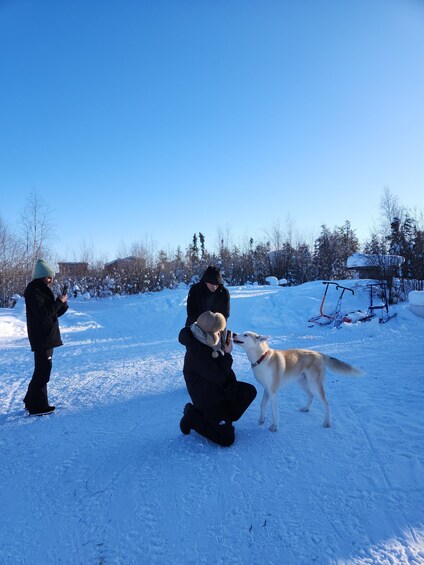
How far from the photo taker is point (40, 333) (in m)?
4.32

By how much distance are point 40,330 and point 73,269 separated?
1880 centimetres

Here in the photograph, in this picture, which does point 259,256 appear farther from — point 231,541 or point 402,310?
point 231,541

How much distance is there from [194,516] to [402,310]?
10.3 meters

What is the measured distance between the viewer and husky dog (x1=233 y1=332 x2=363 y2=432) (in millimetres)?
3865

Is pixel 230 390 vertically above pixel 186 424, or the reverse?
pixel 230 390

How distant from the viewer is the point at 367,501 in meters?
2.58

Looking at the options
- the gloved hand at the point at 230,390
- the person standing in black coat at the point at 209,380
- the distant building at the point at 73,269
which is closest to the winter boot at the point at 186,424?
the person standing in black coat at the point at 209,380

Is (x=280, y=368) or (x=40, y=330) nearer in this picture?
(x=280, y=368)

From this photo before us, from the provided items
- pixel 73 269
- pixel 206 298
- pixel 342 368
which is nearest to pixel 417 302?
pixel 342 368

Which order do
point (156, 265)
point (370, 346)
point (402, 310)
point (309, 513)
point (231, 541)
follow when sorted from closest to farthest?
1. point (231, 541)
2. point (309, 513)
3. point (370, 346)
4. point (402, 310)
5. point (156, 265)

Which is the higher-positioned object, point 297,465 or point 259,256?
point 259,256

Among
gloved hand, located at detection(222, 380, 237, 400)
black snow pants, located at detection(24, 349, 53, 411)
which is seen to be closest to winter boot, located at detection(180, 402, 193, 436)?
gloved hand, located at detection(222, 380, 237, 400)

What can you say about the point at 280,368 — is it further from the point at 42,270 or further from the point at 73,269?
the point at 73,269

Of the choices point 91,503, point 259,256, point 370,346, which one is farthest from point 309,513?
point 259,256
